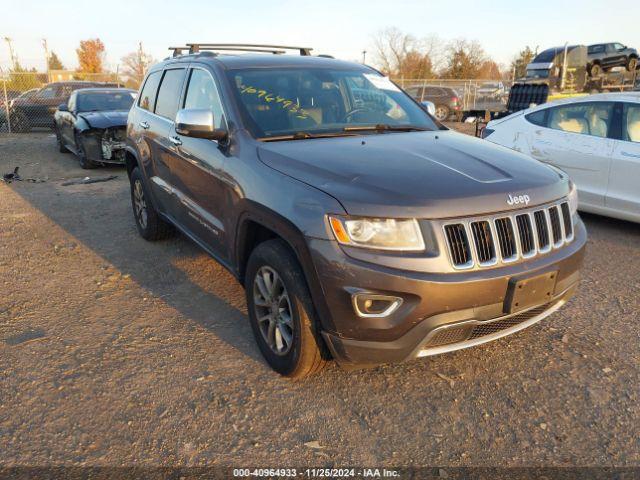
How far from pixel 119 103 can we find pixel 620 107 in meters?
9.30

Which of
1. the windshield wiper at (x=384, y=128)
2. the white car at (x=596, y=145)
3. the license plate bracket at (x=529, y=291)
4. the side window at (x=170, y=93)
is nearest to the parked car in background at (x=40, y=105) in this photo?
the side window at (x=170, y=93)

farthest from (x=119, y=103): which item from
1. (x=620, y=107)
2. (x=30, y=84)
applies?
(x=30, y=84)

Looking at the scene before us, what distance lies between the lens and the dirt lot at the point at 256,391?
8.33 feet

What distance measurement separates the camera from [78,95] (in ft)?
36.6

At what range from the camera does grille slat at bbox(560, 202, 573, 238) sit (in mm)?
2971

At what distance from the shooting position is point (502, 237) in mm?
2609

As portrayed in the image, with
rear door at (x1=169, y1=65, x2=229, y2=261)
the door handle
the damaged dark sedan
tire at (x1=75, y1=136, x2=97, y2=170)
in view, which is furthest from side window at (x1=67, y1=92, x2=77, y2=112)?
rear door at (x1=169, y1=65, x2=229, y2=261)

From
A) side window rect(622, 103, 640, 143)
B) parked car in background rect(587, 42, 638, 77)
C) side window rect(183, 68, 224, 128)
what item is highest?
parked car in background rect(587, 42, 638, 77)

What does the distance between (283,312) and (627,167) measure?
4.49 m

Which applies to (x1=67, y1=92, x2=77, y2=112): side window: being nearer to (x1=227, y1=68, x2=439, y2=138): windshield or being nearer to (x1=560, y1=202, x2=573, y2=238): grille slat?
(x1=227, y1=68, x2=439, y2=138): windshield

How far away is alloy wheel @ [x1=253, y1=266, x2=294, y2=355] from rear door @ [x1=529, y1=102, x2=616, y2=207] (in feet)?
14.7

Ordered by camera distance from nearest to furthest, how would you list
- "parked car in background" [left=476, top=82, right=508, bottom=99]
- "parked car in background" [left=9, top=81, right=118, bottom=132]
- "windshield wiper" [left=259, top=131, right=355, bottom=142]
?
"windshield wiper" [left=259, top=131, right=355, bottom=142] → "parked car in background" [left=9, top=81, right=118, bottom=132] → "parked car in background" [left=476, top=82, right=508, bottom=99]

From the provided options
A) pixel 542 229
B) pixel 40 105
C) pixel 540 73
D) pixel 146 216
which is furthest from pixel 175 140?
pixel 540 73

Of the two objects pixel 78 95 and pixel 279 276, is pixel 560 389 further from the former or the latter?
pixel 78 95
